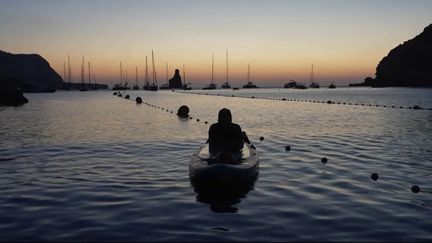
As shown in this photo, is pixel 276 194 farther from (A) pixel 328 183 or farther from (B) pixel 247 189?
(A) pixel 328 183

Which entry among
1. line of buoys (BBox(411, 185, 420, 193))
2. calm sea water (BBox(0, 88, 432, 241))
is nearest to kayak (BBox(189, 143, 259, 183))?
calm sea water (BBox(0, 88, 432, 241))

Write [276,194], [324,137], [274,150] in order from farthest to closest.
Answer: [324,137] < [274,150] < [276,194]

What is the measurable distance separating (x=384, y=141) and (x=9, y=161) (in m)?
24.5

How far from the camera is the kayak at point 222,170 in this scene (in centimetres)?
1358

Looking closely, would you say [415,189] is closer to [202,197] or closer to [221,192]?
[221,192]

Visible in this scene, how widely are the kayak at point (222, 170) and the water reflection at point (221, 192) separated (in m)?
0.20

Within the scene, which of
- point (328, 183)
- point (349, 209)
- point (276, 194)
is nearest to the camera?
point (349, 209)

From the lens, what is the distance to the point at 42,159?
21.2 metres

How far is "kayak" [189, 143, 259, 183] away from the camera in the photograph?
13578 mm

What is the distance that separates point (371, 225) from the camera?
10.6m

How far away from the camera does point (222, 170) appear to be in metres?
13.6

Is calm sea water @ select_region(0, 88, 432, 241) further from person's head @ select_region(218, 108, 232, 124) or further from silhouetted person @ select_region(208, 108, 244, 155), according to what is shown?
person's head @ select_region(218, 108, 232, 124)

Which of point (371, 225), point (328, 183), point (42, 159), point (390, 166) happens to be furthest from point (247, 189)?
point (42, 159)

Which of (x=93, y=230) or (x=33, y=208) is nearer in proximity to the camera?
(x=93, y=230)
